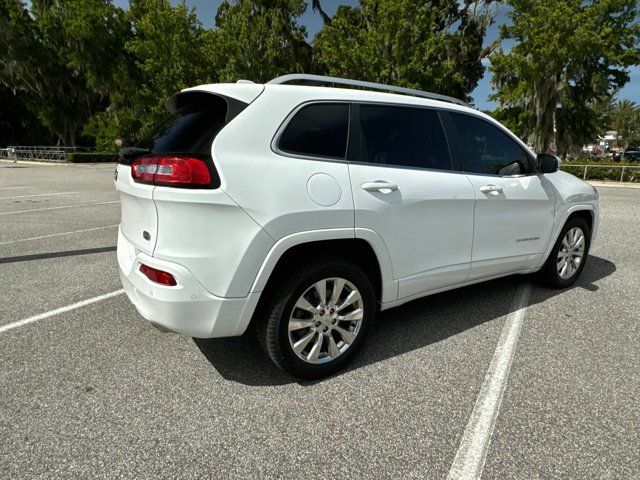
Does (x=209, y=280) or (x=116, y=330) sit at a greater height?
(x=209, y=280)

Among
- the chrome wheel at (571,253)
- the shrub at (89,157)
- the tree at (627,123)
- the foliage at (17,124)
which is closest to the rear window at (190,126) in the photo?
the chrome wheel at (571,253)

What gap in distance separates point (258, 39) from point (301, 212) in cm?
2761

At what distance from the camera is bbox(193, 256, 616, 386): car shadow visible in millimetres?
2650

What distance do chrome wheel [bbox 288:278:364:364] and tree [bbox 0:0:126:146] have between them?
36.1m

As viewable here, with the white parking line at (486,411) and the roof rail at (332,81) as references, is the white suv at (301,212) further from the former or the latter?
the white parking line at (486,411)

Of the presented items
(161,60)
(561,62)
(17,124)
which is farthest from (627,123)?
(17,124)

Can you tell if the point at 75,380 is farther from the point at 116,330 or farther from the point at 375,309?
the point at 375,309

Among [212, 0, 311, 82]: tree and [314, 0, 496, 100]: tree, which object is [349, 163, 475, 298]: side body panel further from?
[212, 0, 311, 82]: tree

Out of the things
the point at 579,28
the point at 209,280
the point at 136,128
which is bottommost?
the point at 209,280

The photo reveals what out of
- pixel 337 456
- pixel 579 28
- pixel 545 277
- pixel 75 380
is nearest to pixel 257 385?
pixel 337 456

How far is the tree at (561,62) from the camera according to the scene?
19703mm

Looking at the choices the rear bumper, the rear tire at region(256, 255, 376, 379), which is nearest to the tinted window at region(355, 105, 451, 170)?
the rear tire at region(256, 255, 376, 379)

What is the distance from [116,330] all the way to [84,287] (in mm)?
1260

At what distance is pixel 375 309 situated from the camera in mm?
2742
